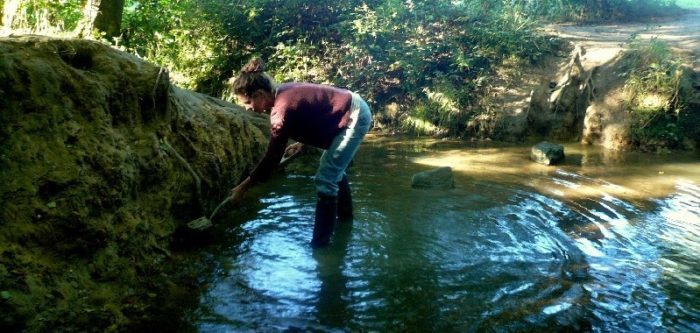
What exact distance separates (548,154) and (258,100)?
222 inches

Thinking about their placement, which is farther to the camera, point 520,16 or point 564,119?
point 520,16

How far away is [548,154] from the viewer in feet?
25.5

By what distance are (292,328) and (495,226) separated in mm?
2680

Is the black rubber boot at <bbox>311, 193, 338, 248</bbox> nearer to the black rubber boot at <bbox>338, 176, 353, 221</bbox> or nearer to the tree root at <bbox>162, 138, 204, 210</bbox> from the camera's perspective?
the black rubber boot at <bbox>338, 176, 353, 221</bbox>

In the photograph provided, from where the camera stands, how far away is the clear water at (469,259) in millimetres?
3051

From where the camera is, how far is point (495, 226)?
15.9 ft

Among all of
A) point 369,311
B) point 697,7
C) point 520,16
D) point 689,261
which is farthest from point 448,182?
point 697,7

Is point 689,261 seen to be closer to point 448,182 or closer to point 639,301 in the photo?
point 639,301

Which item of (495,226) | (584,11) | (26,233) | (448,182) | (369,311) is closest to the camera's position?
(26,233)

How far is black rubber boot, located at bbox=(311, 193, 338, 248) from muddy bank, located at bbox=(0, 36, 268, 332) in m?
1.12

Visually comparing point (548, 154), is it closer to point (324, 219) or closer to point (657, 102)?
point (657, 102)

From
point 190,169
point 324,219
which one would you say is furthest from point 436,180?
point 190,169

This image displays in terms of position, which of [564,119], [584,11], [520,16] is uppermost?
[584,11]

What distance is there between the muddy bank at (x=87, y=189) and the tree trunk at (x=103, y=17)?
5.34 m
